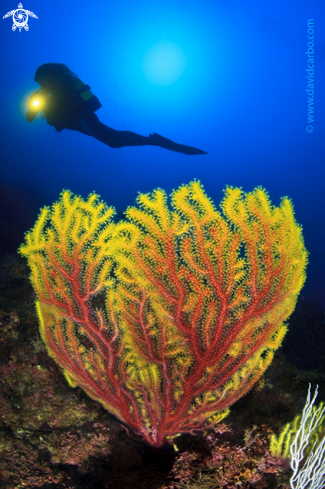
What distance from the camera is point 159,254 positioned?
2.41 metres

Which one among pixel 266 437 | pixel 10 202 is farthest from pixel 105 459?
pixel 10 202

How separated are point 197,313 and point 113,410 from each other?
1.91m

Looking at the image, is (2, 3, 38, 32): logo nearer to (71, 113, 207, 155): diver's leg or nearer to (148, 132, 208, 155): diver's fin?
(71, 113, 207, 155): diver's leg

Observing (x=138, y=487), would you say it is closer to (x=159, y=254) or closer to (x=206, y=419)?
(x=206, y=419)

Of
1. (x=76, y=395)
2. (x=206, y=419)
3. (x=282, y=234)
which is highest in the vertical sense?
(x=282, y=234)

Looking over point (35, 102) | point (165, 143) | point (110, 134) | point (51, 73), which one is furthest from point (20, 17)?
point (165, 143)

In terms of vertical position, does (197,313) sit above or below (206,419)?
above

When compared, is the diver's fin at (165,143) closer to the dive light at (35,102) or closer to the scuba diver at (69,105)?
the scuba diver at (69,105)

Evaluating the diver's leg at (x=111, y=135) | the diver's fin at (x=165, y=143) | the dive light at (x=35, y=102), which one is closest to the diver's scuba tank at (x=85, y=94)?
the diver's leg at (x=111, y=135)

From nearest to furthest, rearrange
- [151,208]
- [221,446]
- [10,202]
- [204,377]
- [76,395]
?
[151,208], [204,377], [221,446], [76,395], [10,202]

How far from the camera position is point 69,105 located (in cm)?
1107

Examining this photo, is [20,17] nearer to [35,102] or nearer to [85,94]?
[35,102]

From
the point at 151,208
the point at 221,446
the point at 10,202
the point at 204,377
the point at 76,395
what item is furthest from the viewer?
the point at 10,202

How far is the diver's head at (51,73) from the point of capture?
32.9 feet
